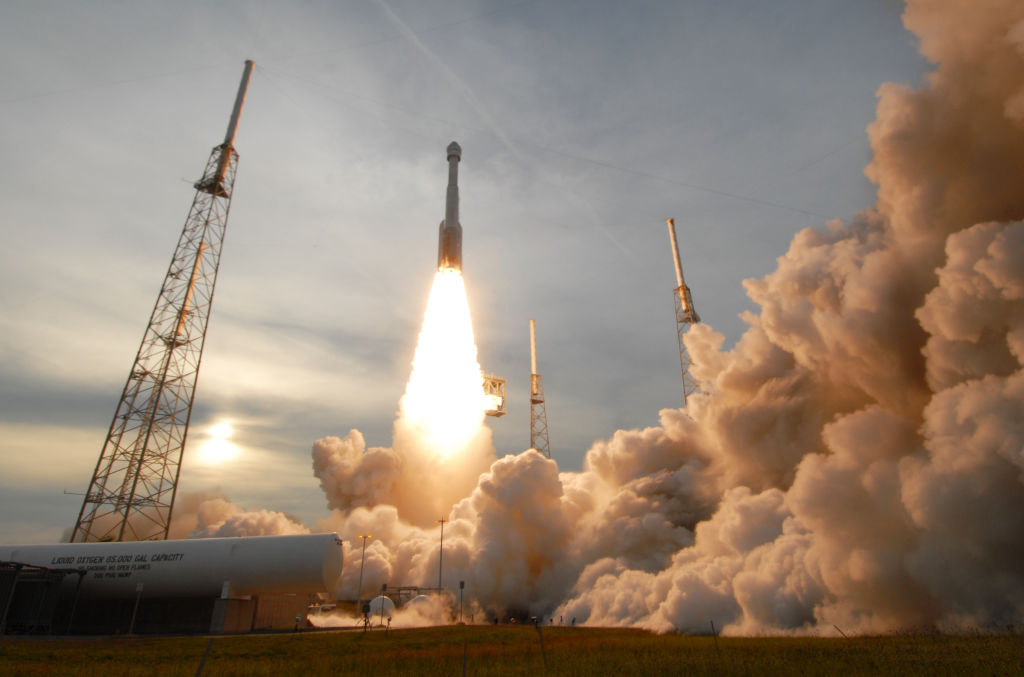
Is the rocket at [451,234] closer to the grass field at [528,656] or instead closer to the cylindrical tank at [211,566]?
the cylindrical tank at [211,566]

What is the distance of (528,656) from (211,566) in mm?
32460

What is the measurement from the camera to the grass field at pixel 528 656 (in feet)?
71.8

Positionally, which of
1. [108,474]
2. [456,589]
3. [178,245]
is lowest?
[456,589]

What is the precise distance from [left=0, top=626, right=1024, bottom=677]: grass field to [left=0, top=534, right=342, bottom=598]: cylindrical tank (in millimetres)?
10132

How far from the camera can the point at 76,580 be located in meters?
52.4

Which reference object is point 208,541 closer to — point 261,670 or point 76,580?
point 76,580

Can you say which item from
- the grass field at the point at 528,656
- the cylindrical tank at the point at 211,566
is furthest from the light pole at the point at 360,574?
the grass field at the point at 528,656

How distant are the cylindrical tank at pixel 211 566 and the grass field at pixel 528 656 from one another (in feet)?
33.2

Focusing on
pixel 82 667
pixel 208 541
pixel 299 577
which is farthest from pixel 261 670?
pixel 208 541

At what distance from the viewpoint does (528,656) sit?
94.3 ft

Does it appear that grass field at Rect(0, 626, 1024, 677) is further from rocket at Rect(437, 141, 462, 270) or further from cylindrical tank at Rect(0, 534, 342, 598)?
rocket at Rect(437, 141, 462, 270)

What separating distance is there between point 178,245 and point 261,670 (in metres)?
57.7

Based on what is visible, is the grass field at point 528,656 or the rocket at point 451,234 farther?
the rocket at point 451,234

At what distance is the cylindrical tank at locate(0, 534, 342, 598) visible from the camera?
4891cm
